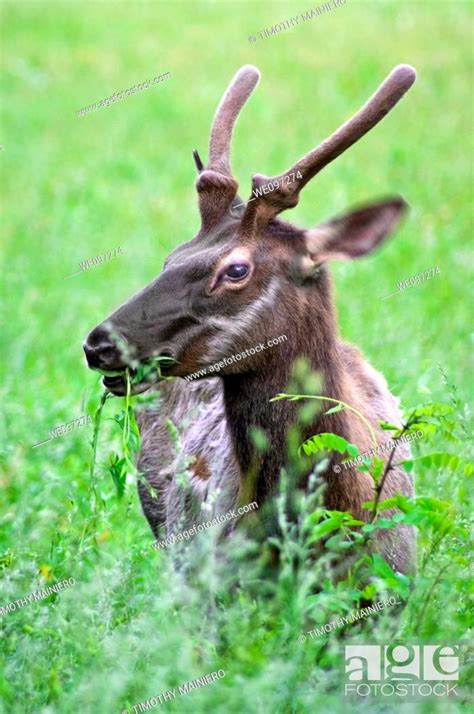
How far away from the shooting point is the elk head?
5.63 meters

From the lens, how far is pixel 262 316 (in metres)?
5.70

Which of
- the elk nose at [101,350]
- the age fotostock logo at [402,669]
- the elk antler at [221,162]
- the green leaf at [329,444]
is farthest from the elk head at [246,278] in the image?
the age fotostock logo at [402,669]

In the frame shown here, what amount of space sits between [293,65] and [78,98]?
3148mm

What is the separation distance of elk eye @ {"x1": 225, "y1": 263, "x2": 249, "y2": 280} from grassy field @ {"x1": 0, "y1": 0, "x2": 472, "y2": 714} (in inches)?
36.4

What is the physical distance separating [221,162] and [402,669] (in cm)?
270

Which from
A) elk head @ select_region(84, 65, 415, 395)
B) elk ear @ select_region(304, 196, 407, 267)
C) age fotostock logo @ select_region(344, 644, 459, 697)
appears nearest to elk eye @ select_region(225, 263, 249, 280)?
elk head @ select_region(84, 65, 415, 395)

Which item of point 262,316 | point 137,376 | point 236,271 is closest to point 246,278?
point 236,271

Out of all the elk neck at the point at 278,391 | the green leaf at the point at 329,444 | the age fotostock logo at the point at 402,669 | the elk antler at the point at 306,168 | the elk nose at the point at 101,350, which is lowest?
the age fotostock logo at the point at 402,669

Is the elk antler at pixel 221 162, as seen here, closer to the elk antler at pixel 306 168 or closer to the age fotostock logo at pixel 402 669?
the elk antler at pixel 306 168

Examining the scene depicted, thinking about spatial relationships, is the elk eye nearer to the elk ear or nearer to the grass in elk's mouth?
the elk ear

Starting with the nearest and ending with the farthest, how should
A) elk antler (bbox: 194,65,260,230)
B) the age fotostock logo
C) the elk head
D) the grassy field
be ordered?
the grassy field < the age fotostock logo < the elk head < elk antler (bbox: 194,65,260,230)

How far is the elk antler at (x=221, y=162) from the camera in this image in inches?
237

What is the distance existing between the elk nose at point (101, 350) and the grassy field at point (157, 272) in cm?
61

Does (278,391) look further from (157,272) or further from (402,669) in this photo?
(157,272)
